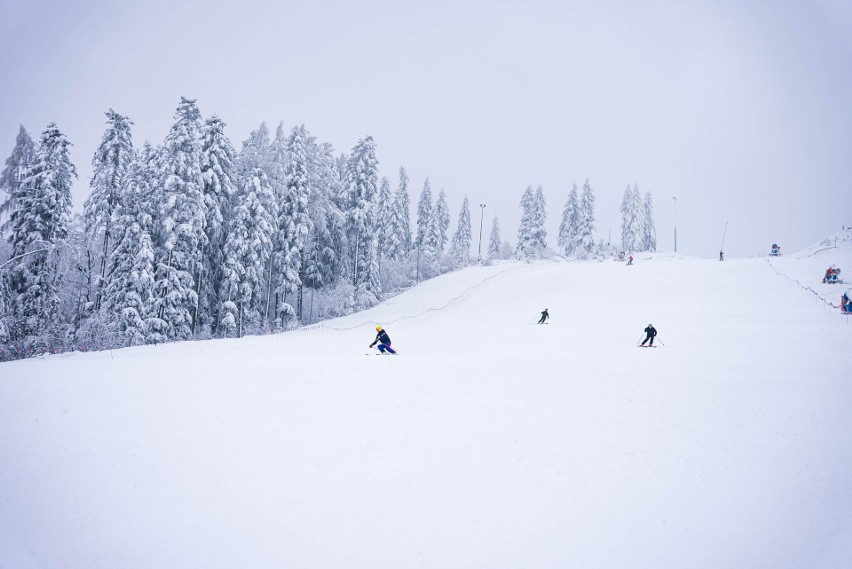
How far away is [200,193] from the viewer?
27984mm

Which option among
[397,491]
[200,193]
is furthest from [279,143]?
[397,491]

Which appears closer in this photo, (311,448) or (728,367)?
(311,448)

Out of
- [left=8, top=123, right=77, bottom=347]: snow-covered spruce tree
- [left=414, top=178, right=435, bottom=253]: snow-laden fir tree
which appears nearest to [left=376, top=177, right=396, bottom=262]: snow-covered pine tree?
[left=414, top=178, right=435, bottom=253]: snow-laden fir tree

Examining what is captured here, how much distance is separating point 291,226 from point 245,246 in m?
5.91

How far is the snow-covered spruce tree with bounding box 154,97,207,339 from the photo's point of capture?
26.0 m

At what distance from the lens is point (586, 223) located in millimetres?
78500

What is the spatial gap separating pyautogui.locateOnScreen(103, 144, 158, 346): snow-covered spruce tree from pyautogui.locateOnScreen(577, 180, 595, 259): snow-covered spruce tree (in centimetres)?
6698

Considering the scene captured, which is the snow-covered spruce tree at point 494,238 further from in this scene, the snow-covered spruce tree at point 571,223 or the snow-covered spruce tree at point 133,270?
the snow-covered spruce tree at point 133,270

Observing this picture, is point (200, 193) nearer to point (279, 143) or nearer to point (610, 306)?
point (279, 143)

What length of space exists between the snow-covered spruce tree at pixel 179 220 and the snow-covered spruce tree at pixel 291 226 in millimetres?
7770

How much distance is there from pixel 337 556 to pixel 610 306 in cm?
3013

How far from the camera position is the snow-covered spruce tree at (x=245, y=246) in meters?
31.0

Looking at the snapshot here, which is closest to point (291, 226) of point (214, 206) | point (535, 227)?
point (214, 206)

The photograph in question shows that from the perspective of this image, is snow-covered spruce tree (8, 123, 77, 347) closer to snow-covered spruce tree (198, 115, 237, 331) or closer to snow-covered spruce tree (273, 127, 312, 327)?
snow-covered spruce tree (198, 115, 237, 331)
